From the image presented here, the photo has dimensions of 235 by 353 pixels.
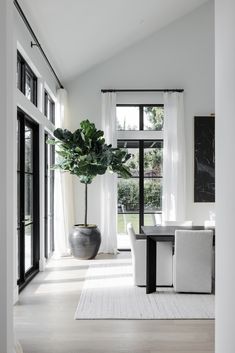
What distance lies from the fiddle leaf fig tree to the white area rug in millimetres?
2062

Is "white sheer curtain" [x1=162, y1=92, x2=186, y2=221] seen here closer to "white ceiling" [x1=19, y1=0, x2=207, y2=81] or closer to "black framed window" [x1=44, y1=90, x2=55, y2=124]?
"white ceiling" [x1=19, y1=0, x2=207, y2=81]

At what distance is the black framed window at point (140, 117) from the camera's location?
8.79m

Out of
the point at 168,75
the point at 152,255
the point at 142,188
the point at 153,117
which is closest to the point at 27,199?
the point at 152,255

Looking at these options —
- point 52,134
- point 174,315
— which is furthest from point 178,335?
point 52,134

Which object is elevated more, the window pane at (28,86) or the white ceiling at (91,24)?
the white ceiling at (91,24)

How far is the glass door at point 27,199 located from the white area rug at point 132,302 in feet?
3.05

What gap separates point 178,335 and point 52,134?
4.98 meters

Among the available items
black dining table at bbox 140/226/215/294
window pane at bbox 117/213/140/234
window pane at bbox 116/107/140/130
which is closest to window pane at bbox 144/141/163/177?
window pane at bbox 116/107/140/130

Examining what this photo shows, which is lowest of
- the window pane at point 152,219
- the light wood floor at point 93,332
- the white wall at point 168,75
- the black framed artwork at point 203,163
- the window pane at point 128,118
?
the light wood floor at point 93,332
